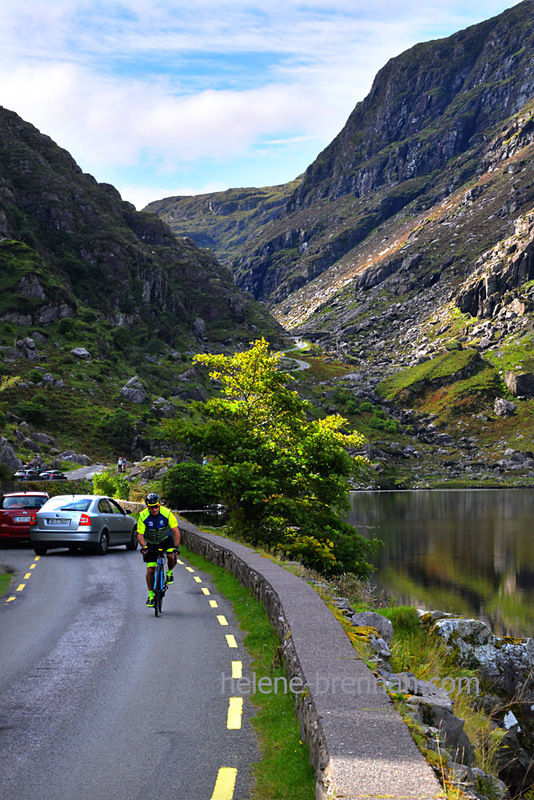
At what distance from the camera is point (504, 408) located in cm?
19400

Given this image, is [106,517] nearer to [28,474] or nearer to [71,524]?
[71,524]

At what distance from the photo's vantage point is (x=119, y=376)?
139 metres

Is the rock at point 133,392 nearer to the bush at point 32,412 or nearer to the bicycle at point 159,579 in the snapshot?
the bush at point 32,412

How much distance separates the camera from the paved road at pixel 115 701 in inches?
241

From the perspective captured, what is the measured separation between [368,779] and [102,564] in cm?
1854

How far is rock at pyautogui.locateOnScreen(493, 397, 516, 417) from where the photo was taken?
635ft

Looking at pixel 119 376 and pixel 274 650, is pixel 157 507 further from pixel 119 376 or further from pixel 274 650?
pixel 119 376

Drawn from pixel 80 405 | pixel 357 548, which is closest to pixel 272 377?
pixel 357 548

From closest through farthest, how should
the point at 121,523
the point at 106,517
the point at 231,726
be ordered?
1. the point at 231,726
2. the point at 106,517
3. the point at 121,523

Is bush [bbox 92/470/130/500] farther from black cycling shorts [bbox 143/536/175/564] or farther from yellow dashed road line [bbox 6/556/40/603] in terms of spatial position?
black cycling shorts [bbox 143/536/175/564]

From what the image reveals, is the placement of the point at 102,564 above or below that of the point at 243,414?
below

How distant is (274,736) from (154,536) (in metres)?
6.83

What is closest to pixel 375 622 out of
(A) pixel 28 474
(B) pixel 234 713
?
(B) pixel 234 713

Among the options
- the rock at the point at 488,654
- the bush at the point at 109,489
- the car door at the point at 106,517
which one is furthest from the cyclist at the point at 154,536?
the bush at the point at 109,489
